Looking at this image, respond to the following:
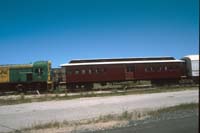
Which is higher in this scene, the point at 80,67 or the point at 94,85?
the point at 80,67

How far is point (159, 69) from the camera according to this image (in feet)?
128

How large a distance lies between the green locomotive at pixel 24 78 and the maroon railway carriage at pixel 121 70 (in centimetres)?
287

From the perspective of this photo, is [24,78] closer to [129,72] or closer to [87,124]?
[129,72]

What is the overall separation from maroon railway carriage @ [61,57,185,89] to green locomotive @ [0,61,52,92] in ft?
9.43

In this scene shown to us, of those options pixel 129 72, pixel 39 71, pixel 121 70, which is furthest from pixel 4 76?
pixel 129 72

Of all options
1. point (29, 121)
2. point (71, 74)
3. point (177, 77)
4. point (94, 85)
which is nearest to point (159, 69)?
point (177, 77)

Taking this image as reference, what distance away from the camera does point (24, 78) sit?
35094 mm

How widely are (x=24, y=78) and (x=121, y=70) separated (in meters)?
12.0

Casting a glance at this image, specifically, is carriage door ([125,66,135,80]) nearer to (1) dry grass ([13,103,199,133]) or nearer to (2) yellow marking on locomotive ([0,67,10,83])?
(2) yellow marking on locomotive ([0,67,10,83])

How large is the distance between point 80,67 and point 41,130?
24962mm

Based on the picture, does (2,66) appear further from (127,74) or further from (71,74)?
(127,74)

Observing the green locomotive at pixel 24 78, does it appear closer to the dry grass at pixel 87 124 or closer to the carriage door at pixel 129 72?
the carriage door at pixel 129 72

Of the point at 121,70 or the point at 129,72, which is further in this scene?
the point at 129,72

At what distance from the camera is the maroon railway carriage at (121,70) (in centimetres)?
3662
